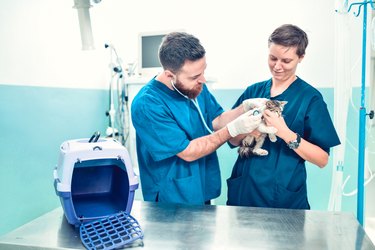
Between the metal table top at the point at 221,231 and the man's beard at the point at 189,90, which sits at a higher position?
the man's beard at the point at 189,90

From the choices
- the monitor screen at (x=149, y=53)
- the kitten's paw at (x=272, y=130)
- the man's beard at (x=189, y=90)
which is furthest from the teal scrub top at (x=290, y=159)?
the monitor screen at (x=149, y=53)

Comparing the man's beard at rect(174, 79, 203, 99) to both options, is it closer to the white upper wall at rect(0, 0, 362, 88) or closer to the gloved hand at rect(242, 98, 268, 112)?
the gloved hand at rect(242, 98, 268, 112)

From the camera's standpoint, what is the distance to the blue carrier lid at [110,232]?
854 millimetres

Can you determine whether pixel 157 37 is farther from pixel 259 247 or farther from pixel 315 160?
pixel 259 247

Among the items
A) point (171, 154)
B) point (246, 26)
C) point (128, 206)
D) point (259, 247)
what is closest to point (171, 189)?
point (171, 154)

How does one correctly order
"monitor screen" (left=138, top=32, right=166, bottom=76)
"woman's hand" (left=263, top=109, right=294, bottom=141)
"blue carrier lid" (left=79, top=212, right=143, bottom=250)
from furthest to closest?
"monitor screen" (left=138, top=32, right=166, bottom=76) → "woman's hand" (left=263, top=109, right=294, bottom=141) → "blue carrier lid" (left=79, top=212, right=143, bottom=250)

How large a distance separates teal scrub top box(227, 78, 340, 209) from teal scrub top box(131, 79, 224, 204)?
0.65 feet

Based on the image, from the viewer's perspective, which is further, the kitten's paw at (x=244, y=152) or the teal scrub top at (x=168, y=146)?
the kitten's paw at (x=244, y=152)

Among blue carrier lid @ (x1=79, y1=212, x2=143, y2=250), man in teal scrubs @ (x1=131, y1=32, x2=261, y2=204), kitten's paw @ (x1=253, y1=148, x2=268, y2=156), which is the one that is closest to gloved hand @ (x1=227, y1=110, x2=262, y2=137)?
man in teal scrubs @ (x1=131, y1=32, x2=261, y2=204)

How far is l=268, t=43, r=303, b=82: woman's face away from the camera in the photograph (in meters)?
1.33

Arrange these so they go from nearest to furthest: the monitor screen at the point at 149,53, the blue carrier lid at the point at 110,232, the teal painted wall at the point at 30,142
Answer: the blue carrier lid at the point at 110,232 → the teal painted wall at the point at 30,142 → the monitor screen at the point at 149,53

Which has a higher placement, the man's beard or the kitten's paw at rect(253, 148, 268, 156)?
the man's beard

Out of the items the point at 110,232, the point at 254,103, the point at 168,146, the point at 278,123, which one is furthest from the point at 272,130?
the point at 110,232

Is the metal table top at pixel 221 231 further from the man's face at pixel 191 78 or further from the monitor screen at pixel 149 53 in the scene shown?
the monitor screen at pixel 149 53
